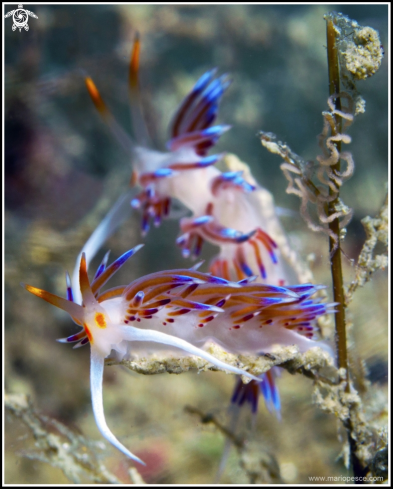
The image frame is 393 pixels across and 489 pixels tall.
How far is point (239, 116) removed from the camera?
115 inches

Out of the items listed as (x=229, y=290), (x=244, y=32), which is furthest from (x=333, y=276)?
(x=244, y=32)

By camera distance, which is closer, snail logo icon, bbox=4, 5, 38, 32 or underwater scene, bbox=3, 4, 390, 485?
underwater scene, bbox=3, 4, 390, 485

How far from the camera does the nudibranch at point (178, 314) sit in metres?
0.92

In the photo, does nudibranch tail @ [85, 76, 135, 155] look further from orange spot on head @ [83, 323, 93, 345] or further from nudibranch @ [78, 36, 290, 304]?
orange spot on head @ [83, 323, 93, 345]

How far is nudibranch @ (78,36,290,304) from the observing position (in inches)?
68.2

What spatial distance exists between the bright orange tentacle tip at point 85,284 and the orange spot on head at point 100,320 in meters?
0.04

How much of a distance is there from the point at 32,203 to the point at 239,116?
6.00 ft

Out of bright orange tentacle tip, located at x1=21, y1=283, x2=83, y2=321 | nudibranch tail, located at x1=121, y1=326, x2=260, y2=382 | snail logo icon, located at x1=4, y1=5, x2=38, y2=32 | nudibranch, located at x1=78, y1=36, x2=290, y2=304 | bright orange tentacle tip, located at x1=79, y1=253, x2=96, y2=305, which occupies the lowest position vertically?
nudibranch tail, located at x1=121, y1=326, x2=260, y2=382

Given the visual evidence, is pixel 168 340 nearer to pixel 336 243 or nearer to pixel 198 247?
pixel 336 243

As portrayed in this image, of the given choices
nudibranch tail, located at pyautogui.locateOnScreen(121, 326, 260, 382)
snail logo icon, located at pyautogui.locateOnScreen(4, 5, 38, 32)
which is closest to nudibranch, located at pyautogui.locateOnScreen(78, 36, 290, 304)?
nudibranch tail, located at pyautogui.locateOnScreen(121, 326, 260, 382)

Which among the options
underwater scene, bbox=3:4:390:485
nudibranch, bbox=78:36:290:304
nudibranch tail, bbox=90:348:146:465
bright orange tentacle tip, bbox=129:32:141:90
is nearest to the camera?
nudibranch tail, bbox=90:348:146:465

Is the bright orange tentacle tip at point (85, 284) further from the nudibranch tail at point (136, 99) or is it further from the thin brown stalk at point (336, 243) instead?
the nudibranch tail at point (136, 99)

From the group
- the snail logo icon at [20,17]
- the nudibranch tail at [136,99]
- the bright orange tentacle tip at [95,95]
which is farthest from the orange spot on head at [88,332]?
the snail logo icon at [20,17]

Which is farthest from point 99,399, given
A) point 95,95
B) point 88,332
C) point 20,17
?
point 20,17
